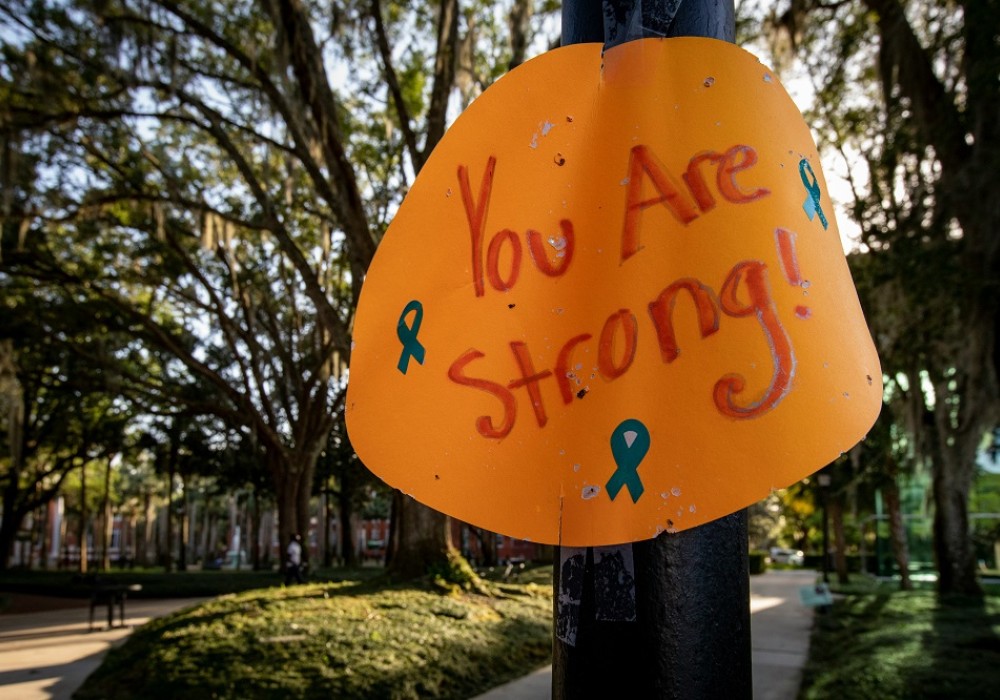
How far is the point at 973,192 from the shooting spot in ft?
26.4

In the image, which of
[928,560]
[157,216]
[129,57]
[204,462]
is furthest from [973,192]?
[204,462]

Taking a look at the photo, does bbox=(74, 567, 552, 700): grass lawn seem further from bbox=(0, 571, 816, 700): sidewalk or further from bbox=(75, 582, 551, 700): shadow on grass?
bbox=(0, 571, 816, 700): sidewalk

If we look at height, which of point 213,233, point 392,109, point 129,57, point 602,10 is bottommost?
point 602,10

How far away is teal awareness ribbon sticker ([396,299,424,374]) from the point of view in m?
1.26

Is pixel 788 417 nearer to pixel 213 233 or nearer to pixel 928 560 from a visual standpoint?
pixel 213 233

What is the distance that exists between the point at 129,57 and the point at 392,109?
5.83 metres

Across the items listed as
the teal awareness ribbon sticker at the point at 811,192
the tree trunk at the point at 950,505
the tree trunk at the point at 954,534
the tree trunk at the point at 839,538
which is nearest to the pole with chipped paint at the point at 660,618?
the teal awareness ribbon sticker at the point at 811,192

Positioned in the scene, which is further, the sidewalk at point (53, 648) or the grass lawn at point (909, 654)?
the sidewalk at point (53, 648)

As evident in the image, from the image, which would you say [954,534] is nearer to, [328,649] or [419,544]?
[419,544]

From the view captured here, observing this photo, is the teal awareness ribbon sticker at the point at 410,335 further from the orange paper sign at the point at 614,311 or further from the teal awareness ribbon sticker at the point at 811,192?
the teal awareness ribbon sticker at the point at 811,192

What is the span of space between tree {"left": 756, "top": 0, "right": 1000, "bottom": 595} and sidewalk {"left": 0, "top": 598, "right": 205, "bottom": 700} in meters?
10.1

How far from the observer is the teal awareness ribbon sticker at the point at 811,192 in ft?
3.98

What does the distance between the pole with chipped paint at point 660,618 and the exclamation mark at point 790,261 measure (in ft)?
1.05

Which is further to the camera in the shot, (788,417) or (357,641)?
(357,641)
